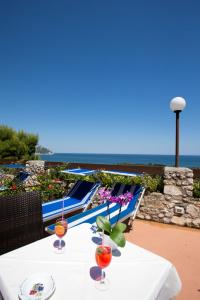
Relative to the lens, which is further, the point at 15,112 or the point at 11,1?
the point at 15,112

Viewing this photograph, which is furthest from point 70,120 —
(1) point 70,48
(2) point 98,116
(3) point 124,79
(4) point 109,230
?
(4) point 109,230

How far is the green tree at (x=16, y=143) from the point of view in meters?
12.5

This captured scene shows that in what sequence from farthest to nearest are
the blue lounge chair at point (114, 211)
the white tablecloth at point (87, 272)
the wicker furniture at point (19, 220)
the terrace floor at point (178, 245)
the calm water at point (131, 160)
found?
the calm water at point (131, 160)
the blue lounge chair at point (114, 211)
the terrace floor at point (178, 245)
the wicker furniture at point (19, 220)
the white tablecloth at point (87, 272)

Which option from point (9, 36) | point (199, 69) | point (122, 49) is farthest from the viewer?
point (199, 69)

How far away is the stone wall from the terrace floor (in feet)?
0.63

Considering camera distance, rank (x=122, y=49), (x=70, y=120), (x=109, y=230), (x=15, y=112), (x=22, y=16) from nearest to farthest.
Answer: (x=109, y=230)
(x=22, y=16)
(x=122, y=49)
(x=15, y=112)
(x=70, y=120)

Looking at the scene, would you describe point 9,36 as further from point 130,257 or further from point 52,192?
point 130,257

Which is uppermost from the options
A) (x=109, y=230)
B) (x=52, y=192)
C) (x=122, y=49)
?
(x=122, y=49)

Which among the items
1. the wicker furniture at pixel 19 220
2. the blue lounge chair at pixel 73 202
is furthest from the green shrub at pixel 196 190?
the wicker furniture at pixel 19 220

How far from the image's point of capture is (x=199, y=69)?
28.3 feet

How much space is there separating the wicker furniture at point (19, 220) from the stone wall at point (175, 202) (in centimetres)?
310

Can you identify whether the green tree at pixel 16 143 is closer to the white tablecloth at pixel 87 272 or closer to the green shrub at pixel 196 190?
the green shrub at pixel 196 190

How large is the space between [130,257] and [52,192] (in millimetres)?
4155

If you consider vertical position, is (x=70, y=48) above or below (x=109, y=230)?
above
